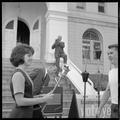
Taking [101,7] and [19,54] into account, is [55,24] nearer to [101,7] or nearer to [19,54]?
[101,7]

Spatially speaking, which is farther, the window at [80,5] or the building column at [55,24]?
the window at [80,5]

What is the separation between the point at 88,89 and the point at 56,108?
8.45 ft

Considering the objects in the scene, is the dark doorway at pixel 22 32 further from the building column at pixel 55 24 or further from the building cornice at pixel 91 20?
the building cornice at pixel 91 20

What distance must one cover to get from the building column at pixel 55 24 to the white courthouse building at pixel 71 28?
0.20 ft

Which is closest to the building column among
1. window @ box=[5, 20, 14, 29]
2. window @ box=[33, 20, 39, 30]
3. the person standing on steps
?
window @ box=[33, 20, 39, 30]

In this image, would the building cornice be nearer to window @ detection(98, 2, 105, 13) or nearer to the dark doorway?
window @ detection(98, 2, 105, 13)

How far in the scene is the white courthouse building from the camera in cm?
1369

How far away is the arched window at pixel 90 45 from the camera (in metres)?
14.5

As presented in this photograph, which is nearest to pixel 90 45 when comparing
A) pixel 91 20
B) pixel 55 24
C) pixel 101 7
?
pixel 91 20

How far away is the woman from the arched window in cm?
1178

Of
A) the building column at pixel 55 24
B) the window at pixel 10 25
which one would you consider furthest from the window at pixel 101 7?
the window at pixel 10 25

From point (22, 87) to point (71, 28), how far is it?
11634 mm

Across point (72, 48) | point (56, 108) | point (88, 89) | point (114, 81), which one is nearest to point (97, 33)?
point (72, 48)

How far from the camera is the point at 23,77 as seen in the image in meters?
2.42
